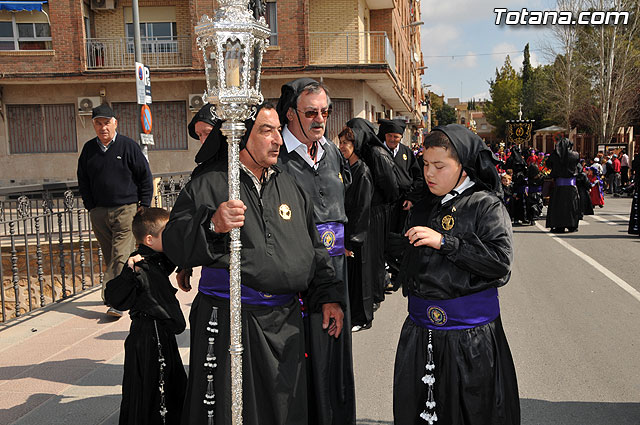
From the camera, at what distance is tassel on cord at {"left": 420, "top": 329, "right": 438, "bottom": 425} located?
303cm

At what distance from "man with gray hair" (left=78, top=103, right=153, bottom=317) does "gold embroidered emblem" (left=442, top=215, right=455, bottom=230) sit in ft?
14.4

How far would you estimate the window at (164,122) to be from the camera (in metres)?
24.5

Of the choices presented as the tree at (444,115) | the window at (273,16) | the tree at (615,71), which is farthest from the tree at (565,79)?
the tree at (444,115)

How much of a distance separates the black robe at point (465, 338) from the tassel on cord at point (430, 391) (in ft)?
0.09

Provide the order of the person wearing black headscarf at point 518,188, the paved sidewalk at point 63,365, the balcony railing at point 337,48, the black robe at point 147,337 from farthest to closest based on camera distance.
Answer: the balcony railing at point 337,48 < the person wearing black headscarf at point 518,188 < the paved sidewalk at point 63,365 < the black robe at point 147,337

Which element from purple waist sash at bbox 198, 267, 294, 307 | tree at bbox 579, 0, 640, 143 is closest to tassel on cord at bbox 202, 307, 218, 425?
purple waist sash at bbox 198, 267, 294, 307

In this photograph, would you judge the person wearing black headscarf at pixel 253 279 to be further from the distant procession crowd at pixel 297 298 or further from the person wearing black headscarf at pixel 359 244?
the person wearing black headscarf at pixel 359 244

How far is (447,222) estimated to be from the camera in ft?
10.2

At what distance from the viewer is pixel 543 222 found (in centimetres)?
1599

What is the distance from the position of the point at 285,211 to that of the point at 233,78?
78cm

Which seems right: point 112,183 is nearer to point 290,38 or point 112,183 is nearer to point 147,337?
point 147,337

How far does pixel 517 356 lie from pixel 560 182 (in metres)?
7.74

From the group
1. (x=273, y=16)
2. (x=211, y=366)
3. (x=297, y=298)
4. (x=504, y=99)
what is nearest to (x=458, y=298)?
(x=297, y=298)

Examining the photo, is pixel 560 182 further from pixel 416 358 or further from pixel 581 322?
pixel 416 358
